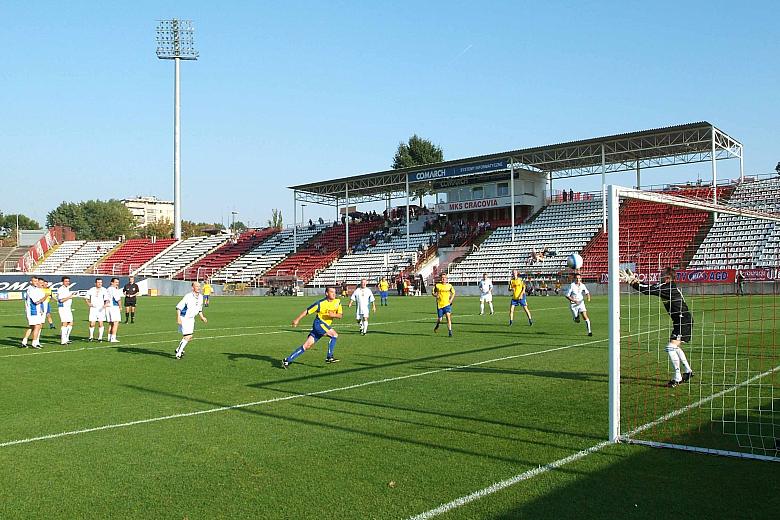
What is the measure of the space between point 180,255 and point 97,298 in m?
53.8

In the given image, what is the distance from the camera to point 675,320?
11.0 metres

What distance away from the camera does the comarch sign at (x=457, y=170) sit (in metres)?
52.8

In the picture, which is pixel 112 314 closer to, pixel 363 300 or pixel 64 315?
pixel 64 315

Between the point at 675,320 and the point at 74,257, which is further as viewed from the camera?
the point at 74,257

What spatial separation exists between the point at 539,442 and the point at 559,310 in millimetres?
23059

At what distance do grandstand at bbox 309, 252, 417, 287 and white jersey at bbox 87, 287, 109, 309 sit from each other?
3440 cm

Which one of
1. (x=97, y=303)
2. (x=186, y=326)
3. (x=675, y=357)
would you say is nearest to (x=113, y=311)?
(x=97, y=303)

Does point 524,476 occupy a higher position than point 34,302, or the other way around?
point 34,302

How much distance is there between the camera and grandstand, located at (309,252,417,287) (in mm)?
54938

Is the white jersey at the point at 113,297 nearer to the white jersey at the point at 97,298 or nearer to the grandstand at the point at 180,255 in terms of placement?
the white jersey at the point at 97,298

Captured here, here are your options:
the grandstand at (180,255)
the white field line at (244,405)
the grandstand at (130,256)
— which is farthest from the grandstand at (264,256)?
the white field line at (244,405)

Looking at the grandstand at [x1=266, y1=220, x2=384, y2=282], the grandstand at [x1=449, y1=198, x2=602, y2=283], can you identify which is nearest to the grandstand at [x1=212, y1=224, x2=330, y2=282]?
the grandstand at [x1=266, y1=220, x2=384, y2=282]

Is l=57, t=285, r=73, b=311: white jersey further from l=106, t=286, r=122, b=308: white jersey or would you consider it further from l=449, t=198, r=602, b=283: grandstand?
l=449, t=198, r=602, b=283: grandstand

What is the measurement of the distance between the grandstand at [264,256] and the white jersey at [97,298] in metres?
42.2
